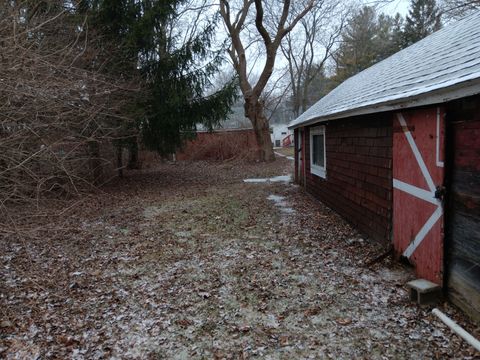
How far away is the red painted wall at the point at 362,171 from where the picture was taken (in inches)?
193

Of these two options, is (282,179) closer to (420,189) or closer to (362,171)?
(362,171)

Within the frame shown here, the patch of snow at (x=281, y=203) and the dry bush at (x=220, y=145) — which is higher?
the dry bush at (x=220, y=145)

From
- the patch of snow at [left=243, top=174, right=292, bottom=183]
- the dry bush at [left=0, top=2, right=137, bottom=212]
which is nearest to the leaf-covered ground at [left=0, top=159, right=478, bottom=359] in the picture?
the dry bush at [left=0, top=2, right=137, bottom=212]

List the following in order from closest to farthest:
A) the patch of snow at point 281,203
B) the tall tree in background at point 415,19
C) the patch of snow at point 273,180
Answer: the patch of snow at point 281,203, the patch of snow at point 273,180, the tall tree in background at point 415,19

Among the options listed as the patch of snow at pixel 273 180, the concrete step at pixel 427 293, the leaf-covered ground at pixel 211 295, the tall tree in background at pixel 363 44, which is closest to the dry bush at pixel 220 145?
the patch of snow at pixel 273 180

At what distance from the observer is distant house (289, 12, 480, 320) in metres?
3.05

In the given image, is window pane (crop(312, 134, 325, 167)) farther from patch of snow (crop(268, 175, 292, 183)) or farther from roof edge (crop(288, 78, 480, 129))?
roof edge (crop(288, 78, 480, 129))

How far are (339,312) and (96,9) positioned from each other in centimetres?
1103

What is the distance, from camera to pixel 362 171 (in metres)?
5.76

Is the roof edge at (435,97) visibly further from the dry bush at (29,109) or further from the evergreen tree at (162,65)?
the evergreen tree at (162,65)

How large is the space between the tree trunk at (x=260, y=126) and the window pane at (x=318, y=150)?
909cm

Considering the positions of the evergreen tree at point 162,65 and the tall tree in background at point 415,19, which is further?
the tall tree in background at point 415,19

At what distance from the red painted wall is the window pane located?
0.80 meters

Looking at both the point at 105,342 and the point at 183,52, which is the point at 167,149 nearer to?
the point at 183,52
